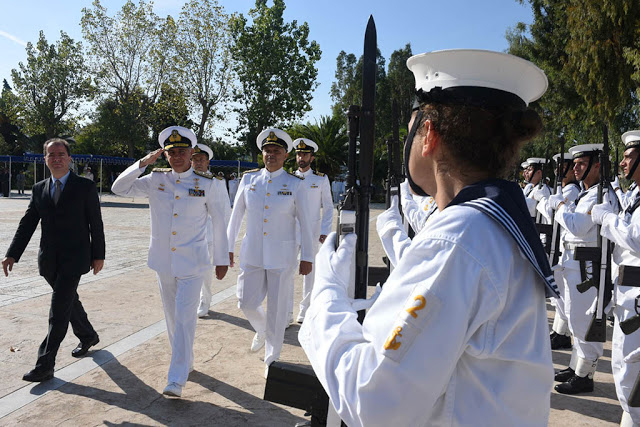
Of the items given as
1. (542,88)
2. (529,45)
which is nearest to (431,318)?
(542,88)

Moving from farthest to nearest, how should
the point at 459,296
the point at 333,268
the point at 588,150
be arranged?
the point at 588,150 < the point at 333,268 < the point at 459,296

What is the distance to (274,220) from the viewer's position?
504cm

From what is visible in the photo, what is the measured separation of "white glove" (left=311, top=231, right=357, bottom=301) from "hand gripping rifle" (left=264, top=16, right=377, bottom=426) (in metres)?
0.21

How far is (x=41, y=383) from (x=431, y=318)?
4090 mm

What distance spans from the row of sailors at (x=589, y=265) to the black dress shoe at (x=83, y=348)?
4.25 metres

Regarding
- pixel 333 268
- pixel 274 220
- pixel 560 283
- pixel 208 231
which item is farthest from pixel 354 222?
pixel 208 231

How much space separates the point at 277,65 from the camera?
36000 millimetres

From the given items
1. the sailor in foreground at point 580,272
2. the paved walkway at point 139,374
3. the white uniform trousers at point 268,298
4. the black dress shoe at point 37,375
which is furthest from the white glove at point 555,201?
the black dress shoe at point 37,375

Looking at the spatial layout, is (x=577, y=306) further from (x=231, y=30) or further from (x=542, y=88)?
(x=231, y=30)

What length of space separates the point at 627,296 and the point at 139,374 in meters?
3.86

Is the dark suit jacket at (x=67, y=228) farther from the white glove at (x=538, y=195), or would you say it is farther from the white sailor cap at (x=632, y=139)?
the white glove at (x=538, y=195)

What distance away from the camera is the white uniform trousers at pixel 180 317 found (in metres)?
4.09

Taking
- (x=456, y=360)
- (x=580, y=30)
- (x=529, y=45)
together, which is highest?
(x=529, y=45)

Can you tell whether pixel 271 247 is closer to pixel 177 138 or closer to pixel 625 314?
pixel 177 138
